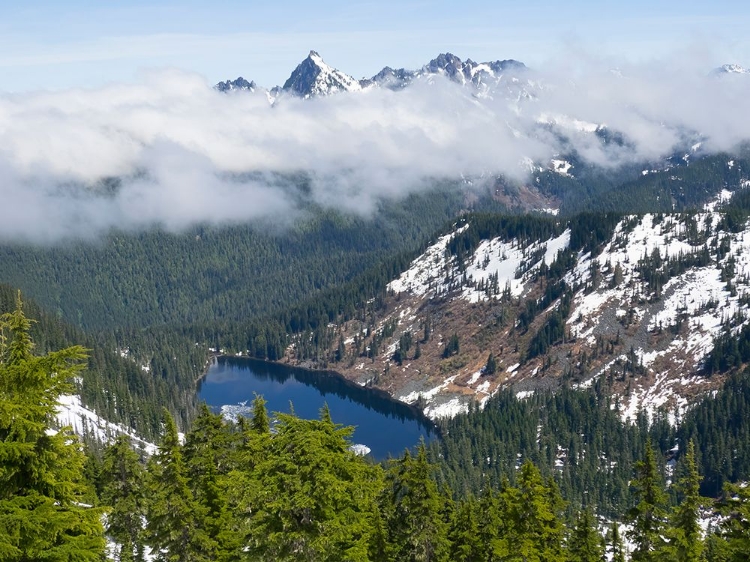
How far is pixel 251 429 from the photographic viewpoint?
5475cm

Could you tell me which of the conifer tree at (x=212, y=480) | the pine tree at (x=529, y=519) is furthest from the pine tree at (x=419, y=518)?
the conifer tree at (x=212, y=480)

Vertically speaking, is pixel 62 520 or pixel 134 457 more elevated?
pixel 134 457

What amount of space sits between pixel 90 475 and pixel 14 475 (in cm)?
7147

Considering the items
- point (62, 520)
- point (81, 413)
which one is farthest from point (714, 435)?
point (62, 520)

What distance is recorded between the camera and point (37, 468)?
2214cm

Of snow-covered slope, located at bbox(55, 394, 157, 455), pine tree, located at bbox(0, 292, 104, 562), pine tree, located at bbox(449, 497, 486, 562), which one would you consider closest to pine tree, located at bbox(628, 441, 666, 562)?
pine tree, located at bbox(449, 497, 486, 562)

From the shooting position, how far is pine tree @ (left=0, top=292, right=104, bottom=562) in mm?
21328

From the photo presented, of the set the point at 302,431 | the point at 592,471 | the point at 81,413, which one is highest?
the point at 81,413

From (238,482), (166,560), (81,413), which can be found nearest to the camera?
(238,482)

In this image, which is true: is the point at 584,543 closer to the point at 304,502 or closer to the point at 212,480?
the point at 212,480

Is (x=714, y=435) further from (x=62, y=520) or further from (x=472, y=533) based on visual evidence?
(x=62, y=520)

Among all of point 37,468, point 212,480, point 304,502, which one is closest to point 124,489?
point 212,480

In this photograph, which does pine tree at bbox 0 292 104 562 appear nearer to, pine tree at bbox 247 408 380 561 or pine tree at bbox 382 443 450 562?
pine tree at bbox 247 408 380 561

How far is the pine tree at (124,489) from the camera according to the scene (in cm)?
6406
